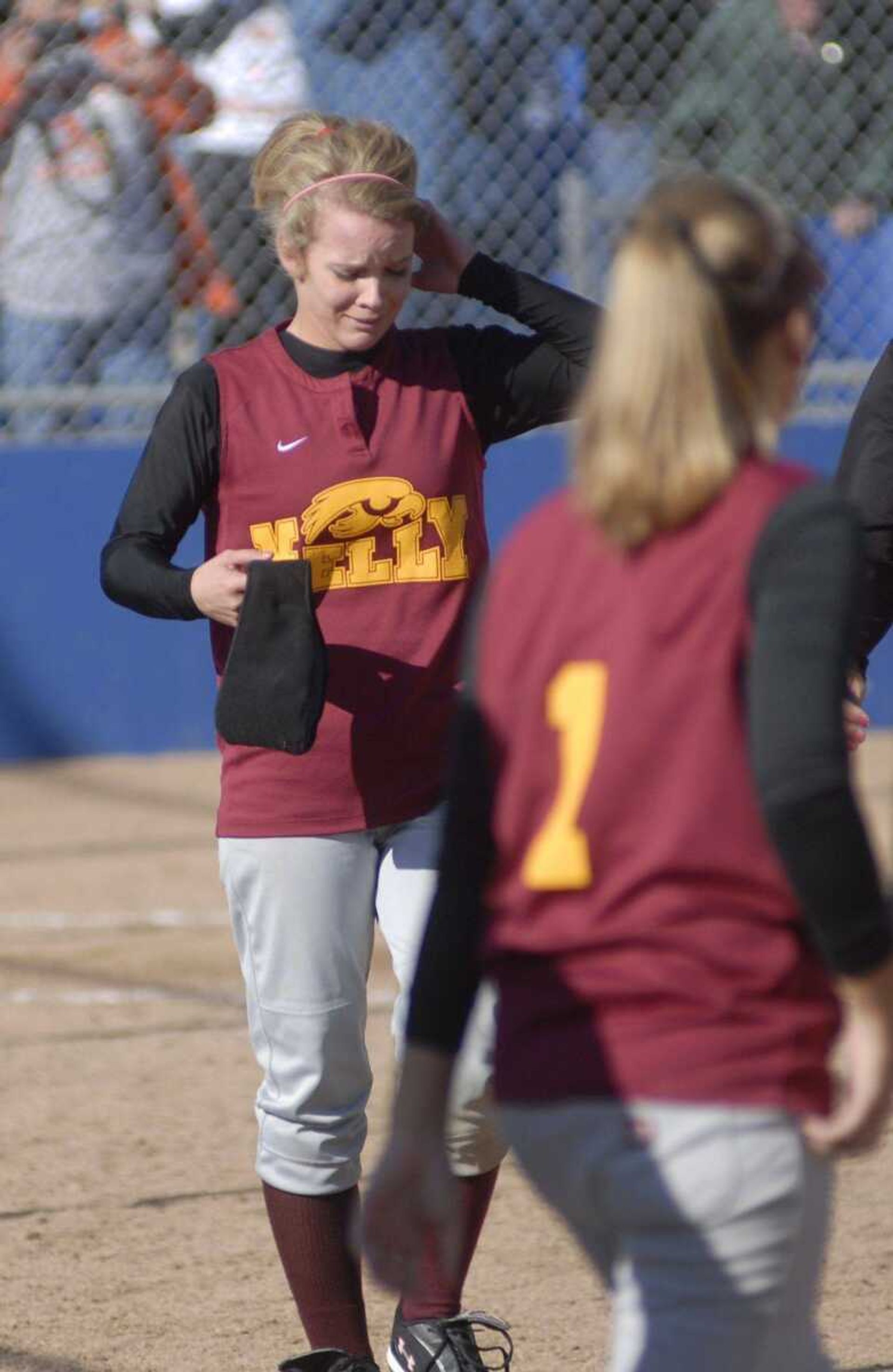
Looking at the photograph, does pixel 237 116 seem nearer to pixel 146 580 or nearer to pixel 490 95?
pixel 490 95

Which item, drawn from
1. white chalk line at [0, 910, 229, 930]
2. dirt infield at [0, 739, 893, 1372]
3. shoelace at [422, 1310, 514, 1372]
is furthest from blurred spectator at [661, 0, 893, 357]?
shoelace at [422, 1310, 514, 1372]

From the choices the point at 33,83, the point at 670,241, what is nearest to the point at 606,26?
the point at 33,83

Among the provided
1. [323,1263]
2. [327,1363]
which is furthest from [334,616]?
[327,1363]

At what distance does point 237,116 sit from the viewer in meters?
9.33

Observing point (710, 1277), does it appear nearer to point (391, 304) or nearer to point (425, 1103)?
point (425, 1103)

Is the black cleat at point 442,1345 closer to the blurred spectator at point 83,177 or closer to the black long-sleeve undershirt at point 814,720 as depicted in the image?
the black long-sleeve undershirt at point 814,720

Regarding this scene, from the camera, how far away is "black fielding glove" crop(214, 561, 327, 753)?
9.47 ft

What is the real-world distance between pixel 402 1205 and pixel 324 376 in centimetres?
157

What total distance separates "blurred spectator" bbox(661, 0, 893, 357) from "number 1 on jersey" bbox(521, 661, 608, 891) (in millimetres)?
7862

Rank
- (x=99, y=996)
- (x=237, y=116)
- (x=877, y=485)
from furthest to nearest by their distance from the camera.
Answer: (x=237, y=116) < (x=99, y=996) < (x=877, y=485)

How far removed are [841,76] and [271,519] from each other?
7177mm

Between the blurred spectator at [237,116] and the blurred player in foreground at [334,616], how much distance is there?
20.2 feet

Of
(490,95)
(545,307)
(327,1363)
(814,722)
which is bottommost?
(490,95)

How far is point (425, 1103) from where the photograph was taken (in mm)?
1846
